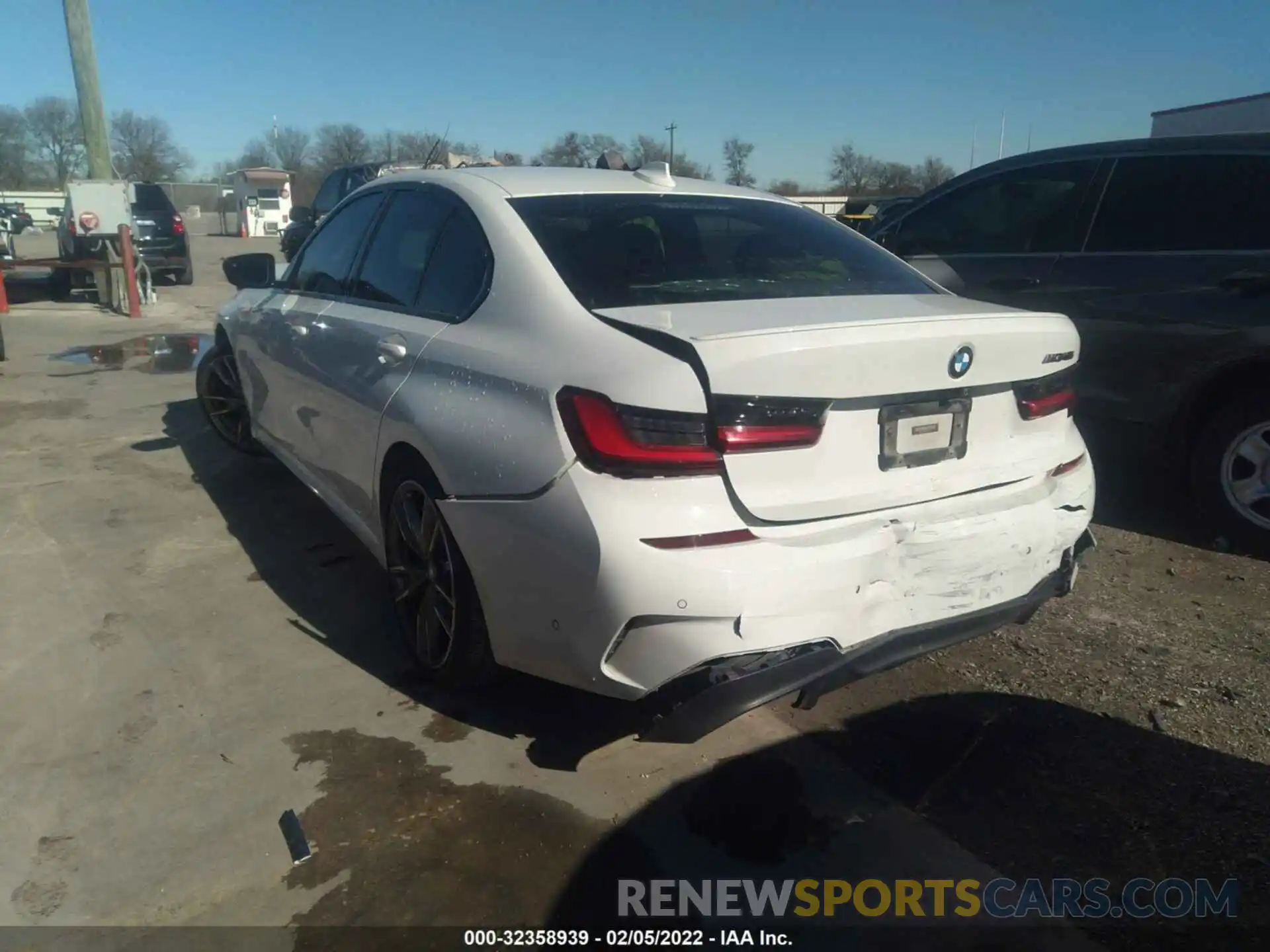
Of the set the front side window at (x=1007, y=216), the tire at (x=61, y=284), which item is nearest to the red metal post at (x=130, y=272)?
the tire at (x=61, y=284)

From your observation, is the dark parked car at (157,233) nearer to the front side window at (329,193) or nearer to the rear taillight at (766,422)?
the front side window at (329,193)

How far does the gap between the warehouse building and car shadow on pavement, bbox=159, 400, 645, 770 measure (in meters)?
19.8

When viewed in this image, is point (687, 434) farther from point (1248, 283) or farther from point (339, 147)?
point (339, 147)

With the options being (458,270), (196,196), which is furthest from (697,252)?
(196,196)

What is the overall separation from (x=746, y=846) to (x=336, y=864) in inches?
41.0

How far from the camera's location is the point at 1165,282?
4.40 meters

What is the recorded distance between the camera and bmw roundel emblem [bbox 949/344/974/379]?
2.47 metres

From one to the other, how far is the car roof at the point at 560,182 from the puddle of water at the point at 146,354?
621 centimetres

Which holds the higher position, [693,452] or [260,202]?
[260,202]

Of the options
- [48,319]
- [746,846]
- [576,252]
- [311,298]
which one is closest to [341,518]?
[311,298]

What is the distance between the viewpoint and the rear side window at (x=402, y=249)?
3398 mm

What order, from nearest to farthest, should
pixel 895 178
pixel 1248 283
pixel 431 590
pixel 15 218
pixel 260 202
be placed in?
1. pixel 431 590
2. pixel 1248 283
3. pixel 15 218
4. pixel 260 202
5. pixel 895 178

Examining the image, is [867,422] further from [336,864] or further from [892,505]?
[336,864]

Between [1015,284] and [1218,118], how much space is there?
74.8 ft
